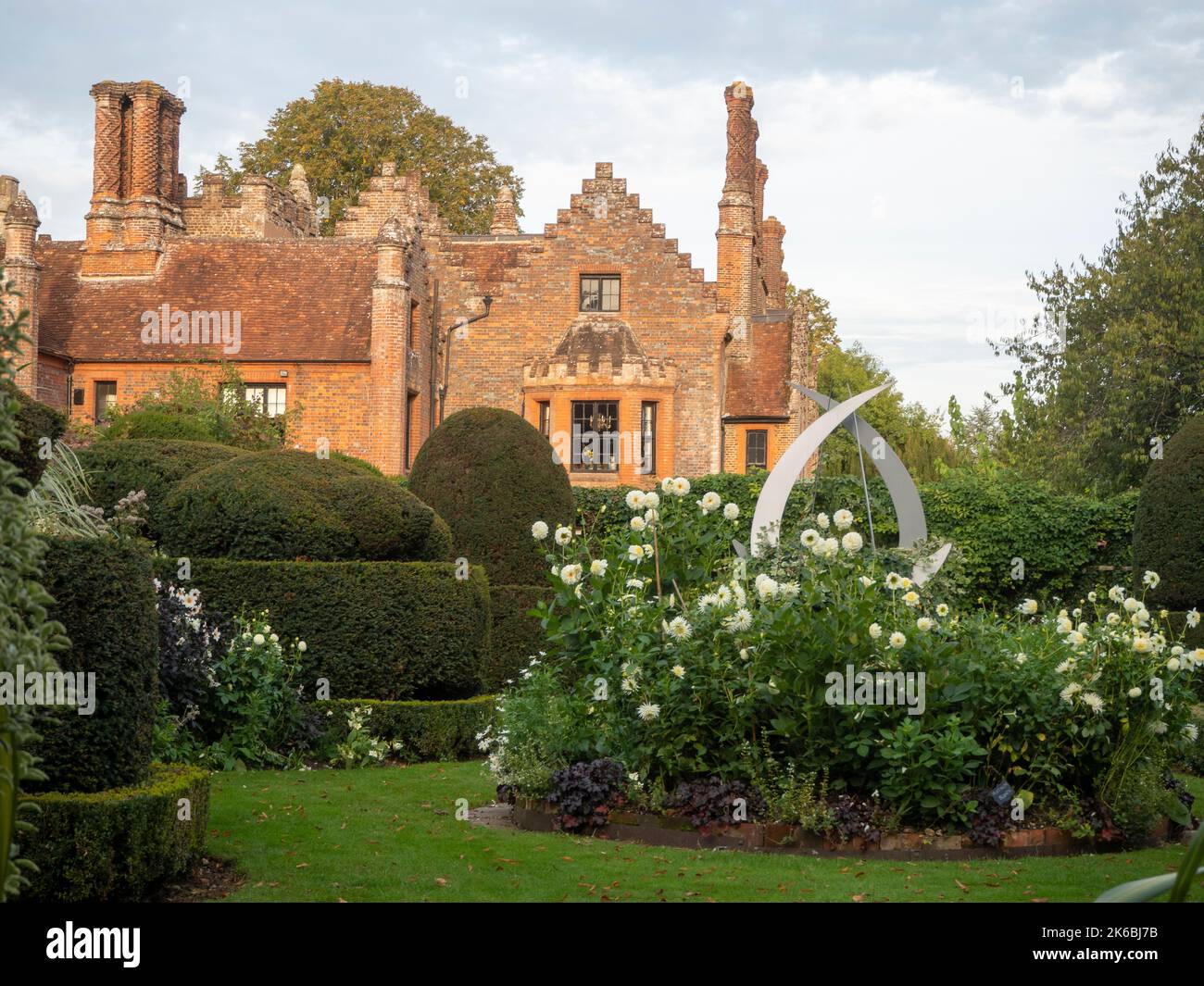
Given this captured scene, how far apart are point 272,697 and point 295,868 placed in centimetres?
496

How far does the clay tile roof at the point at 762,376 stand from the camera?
37.2 metres

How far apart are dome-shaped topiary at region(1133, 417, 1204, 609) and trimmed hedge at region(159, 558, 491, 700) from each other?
9.80 metres

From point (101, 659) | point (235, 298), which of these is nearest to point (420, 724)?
point (101, 659)

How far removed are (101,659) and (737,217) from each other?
3386 cm

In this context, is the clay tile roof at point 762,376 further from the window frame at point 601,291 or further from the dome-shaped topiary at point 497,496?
the dome-shaped topiary at point 497,496

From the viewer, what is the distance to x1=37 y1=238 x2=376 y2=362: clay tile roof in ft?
114

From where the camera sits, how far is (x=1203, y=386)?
29375 mm

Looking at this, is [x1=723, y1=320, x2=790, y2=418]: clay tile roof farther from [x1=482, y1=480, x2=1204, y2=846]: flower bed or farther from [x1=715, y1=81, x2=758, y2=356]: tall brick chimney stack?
[x1=482, y1=480, x2=1204, y2=846]: flower bed

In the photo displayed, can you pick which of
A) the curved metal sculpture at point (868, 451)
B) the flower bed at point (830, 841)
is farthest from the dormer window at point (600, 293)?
the flower bed at point (830, 841)

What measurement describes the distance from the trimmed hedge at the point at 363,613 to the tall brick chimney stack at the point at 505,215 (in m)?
31.4

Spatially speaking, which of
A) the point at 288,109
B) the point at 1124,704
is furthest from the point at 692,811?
the point at 288,109

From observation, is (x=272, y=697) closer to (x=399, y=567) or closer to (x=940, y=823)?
(x=399, y=567)

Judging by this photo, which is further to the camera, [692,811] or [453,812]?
[453,812]
